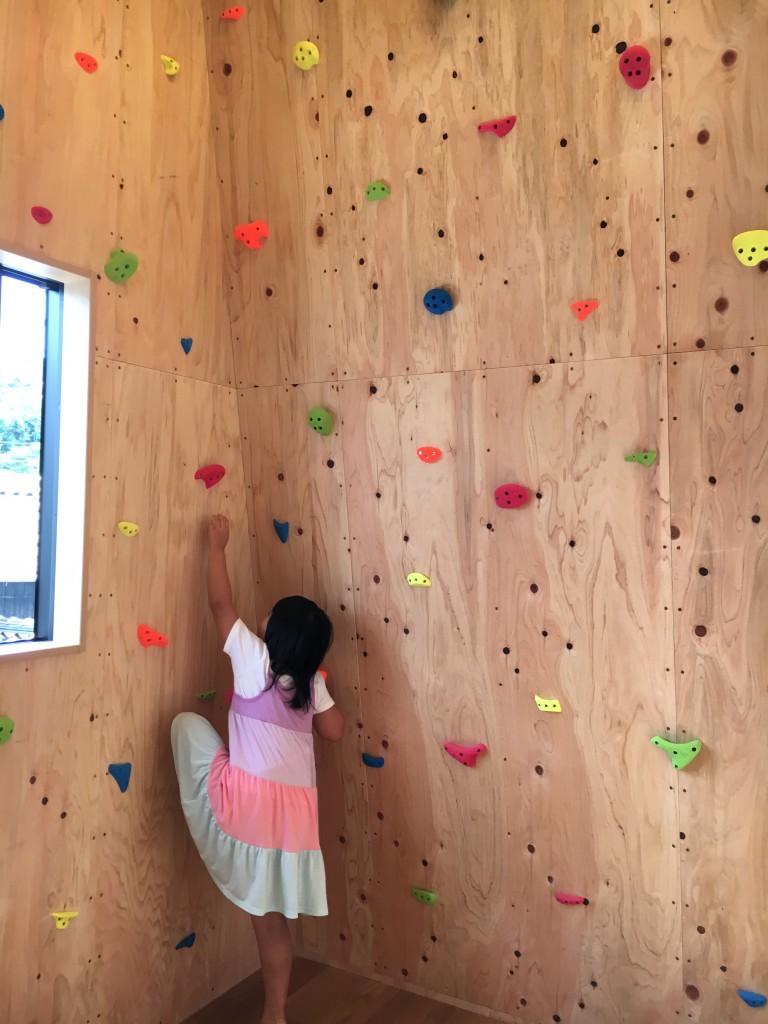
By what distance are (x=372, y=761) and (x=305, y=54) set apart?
81.1 inches

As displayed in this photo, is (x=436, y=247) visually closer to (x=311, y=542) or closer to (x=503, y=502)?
(x=503, y=502)

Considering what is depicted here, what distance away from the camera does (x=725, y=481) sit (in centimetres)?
197

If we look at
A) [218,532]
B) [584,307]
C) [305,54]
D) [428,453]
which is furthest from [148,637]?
[305,54]

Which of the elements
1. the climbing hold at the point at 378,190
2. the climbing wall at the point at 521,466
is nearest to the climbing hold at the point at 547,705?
the climbing wall at the point at 521,466

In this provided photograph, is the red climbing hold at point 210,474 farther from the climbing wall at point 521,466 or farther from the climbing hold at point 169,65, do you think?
the climbing hold at point 169,65

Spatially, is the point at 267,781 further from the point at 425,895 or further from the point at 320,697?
the point at 425,895

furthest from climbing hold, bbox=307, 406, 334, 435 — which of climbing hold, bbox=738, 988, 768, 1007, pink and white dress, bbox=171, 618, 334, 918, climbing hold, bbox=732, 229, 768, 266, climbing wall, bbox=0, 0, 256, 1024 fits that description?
climbing hold, bbox=738, 988, 768, 1007

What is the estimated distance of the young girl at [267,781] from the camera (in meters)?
2.16

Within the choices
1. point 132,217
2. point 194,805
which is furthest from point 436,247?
point 194,805

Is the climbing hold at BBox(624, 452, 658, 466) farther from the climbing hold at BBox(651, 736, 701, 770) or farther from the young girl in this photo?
the young girl

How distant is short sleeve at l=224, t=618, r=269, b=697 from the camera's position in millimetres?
2256

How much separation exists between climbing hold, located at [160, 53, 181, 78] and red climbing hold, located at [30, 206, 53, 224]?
65 cm

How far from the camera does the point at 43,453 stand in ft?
6.87

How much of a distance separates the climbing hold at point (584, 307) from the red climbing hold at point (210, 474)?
1.12m
